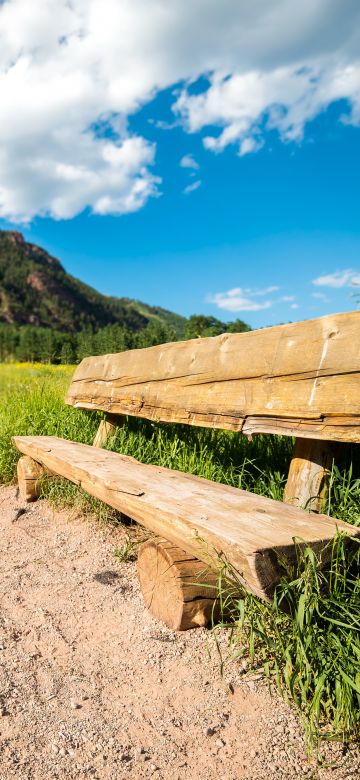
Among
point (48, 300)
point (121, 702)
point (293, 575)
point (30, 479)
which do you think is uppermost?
point (48, 300)

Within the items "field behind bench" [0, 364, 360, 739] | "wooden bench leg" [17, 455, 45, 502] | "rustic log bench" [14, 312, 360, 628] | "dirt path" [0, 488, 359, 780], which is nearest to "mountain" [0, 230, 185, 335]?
"field behind bench" [0, 364, 360, 739]

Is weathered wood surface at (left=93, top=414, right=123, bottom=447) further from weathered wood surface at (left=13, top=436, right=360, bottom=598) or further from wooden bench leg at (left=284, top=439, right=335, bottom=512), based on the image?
wooden bench leg at (left=284, top=439, right=335, bottom=512)

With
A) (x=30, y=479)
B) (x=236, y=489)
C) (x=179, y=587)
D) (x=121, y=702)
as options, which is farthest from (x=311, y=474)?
(x=30, y=479)

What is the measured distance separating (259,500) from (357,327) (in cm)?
82

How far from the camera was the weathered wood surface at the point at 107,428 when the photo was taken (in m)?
4.38

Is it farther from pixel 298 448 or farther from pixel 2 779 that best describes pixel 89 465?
pixel 2 779

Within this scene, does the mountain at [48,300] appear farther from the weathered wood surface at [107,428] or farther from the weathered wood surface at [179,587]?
the weathered wood surface at [179,587]

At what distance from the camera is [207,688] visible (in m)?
1.85

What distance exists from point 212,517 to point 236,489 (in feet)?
1.93

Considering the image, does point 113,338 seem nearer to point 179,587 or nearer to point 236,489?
point 236,489

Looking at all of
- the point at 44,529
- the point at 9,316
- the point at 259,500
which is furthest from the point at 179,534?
the point at 9,316

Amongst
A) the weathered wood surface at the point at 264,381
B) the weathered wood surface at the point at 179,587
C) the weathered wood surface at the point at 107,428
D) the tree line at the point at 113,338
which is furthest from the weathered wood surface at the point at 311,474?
the weathered wood surface at the point at 107,428

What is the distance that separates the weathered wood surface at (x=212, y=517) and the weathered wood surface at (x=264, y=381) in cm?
34

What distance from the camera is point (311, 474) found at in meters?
2.25
